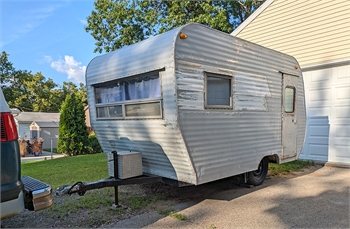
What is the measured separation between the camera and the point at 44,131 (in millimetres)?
27984

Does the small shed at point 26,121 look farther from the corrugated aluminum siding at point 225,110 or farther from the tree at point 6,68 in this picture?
the corrugated aluminum siding at point 225,110

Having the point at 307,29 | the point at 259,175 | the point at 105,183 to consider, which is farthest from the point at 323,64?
the point at 105,183

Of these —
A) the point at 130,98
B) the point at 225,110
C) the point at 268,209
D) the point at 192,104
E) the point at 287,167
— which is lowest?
the point at 287,167

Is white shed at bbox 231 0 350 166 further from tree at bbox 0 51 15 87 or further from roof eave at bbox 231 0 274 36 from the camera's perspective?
tree at bbox 0 51 15 87

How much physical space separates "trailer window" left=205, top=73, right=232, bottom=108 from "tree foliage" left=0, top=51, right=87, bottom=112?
119 feet

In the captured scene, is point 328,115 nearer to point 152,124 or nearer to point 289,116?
point 289,116

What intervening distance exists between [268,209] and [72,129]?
1381 centimetres

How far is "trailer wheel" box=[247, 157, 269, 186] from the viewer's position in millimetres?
5484

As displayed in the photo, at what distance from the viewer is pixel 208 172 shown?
412 cm

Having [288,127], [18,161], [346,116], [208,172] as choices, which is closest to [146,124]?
[208,172]

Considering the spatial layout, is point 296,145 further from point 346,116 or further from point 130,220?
point 130,220

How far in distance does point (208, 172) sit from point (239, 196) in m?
1.25

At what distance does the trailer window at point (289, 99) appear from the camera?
19.5ft

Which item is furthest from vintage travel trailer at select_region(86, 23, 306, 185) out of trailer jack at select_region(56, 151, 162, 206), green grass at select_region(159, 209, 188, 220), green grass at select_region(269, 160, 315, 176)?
green grass at select_region(269, 160, 315, 176)
